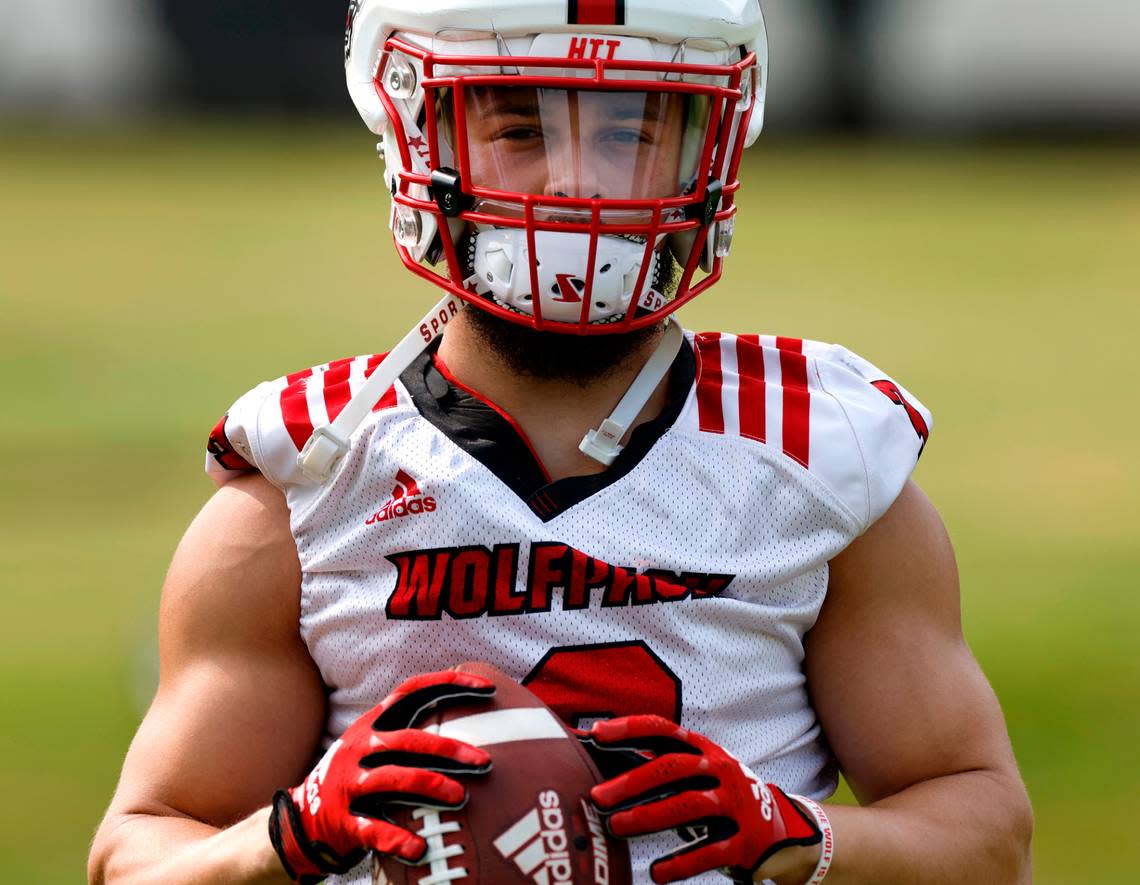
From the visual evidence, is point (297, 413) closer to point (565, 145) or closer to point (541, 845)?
point (565, 145)

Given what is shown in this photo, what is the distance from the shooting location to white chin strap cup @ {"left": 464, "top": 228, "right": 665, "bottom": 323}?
2.16 metres

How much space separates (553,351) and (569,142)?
0.27 m

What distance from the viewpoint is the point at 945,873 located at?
2119mm

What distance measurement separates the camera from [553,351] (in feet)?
7.47

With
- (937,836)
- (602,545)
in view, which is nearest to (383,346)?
(602,545)

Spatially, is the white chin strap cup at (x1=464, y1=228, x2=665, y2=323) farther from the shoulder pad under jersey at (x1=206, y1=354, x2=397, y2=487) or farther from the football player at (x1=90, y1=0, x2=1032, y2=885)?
the shoulder pad under jersey at (x1=206, y1=354, x2=397, y2=487)

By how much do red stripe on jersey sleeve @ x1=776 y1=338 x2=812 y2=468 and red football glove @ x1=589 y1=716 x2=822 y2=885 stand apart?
1.54 feet

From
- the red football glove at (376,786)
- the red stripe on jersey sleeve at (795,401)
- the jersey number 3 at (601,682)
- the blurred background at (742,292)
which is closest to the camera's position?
the red football glove at (376,786)

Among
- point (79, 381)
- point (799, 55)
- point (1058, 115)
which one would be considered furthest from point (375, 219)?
point (1058, 115)

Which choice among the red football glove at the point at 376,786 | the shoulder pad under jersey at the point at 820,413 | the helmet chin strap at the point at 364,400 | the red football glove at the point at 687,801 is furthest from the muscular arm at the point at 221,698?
the shoulder pad under jersey at the point at 820,413

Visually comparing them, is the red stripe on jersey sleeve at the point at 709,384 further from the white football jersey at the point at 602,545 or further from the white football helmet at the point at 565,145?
the white football helmet at the point at 565,145

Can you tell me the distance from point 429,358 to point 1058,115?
1873 centimetres

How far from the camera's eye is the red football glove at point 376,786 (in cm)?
184

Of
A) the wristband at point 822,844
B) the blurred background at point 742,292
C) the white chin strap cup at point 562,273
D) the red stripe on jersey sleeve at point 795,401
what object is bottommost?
the blurred background at point 742,292
